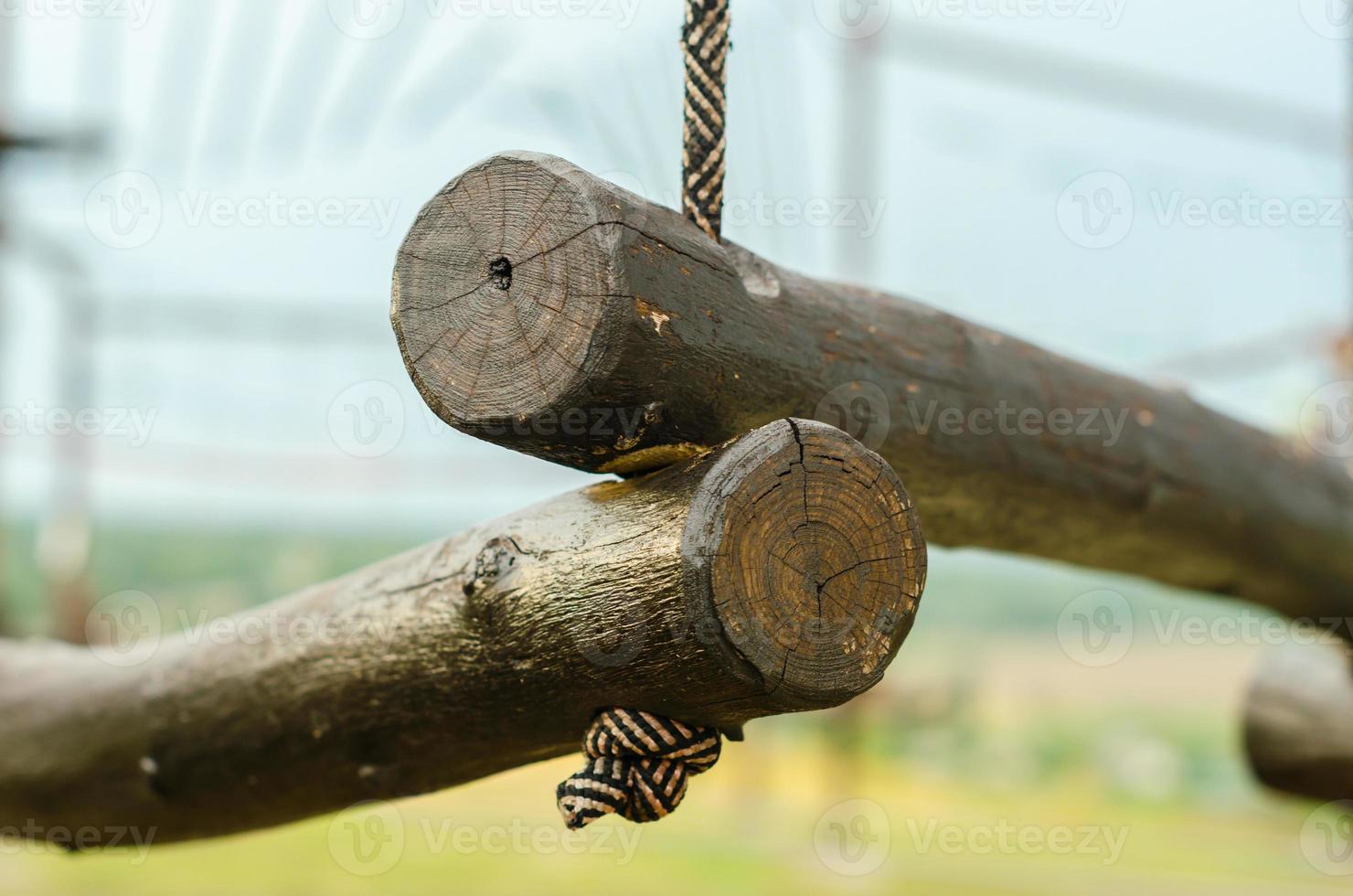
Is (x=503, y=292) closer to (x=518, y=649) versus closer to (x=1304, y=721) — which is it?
(x=518, y=649)

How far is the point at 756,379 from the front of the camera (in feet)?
3.12

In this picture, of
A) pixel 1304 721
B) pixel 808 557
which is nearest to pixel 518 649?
pixel 808 557

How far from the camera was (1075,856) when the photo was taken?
3990 mm

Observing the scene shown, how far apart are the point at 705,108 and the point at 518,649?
1.57 ft

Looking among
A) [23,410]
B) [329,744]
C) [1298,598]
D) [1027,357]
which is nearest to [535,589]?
[329,744]

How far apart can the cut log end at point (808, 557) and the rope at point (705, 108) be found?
253 millimetres

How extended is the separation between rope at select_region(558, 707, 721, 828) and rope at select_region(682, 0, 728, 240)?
40cm

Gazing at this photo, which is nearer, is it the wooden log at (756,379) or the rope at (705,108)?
the wooden log at (756,379)

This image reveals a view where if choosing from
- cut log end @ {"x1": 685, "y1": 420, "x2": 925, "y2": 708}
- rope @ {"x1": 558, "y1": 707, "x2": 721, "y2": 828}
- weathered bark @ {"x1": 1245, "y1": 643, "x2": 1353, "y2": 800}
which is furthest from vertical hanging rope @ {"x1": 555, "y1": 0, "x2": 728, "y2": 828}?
weathered bark @ {"x1": 1245, "y1": 643, "x2": 1353, "y2": 800}

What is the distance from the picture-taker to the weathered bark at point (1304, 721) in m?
2.27

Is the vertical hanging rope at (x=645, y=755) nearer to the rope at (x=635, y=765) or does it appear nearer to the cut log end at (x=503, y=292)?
the rope at (x=635, y=765)

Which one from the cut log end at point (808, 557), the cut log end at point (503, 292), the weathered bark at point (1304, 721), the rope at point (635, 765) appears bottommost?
the weathered bark at point (1304, 721)

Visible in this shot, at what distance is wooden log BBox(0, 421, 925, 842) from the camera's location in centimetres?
78

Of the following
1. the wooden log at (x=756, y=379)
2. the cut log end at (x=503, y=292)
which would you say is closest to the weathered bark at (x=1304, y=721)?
the wooden log at (x=756, y=379)
